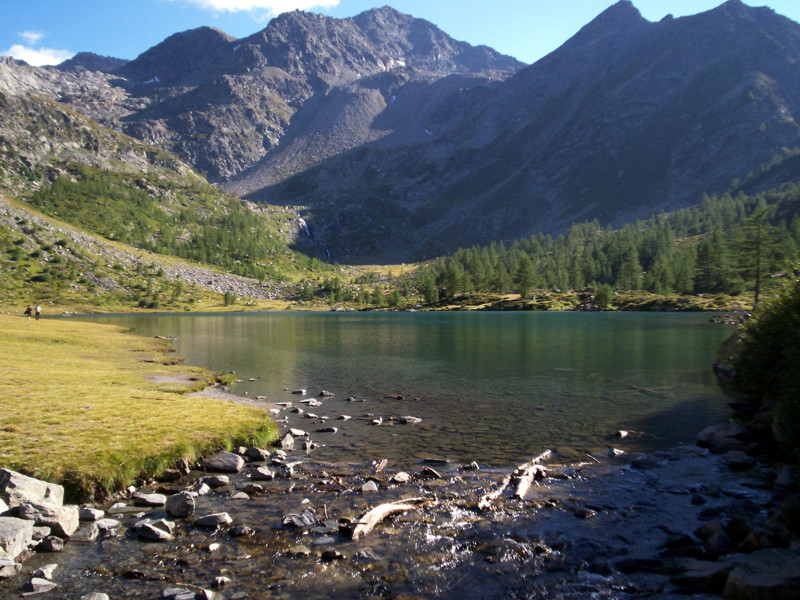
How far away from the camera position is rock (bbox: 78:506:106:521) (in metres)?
13.9

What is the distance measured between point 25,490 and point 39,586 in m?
4.19

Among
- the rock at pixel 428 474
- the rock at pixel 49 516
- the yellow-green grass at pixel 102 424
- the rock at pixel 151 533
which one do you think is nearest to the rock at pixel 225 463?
the yellow-green grass at pixel 102 424

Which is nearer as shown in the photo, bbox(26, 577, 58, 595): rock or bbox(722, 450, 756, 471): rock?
bbox(26, 577, 58, 595): rock

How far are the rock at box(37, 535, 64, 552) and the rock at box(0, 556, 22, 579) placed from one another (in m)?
0.97

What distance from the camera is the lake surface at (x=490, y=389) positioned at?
24.0 meters

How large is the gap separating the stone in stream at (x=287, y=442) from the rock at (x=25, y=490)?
9.84 metres

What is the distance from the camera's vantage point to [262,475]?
1853 cm

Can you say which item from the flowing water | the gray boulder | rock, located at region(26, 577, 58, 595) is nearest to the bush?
the flowing water

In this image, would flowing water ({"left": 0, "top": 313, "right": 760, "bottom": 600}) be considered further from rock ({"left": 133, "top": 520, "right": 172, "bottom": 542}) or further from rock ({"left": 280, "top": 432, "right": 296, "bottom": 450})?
rock ({"left": 280, "top": 432, "right": 296, "bottom": 450})

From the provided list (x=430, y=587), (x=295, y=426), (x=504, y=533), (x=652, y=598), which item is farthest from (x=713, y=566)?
(x=295, y=426)

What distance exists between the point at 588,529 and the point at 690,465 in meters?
9.54

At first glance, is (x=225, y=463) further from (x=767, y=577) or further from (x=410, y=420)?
(x=767, y=577)

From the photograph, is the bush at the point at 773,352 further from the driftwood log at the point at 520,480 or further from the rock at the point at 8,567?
the rock at the point at 8,567

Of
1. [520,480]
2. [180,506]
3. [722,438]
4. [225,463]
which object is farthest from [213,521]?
[722,438]
